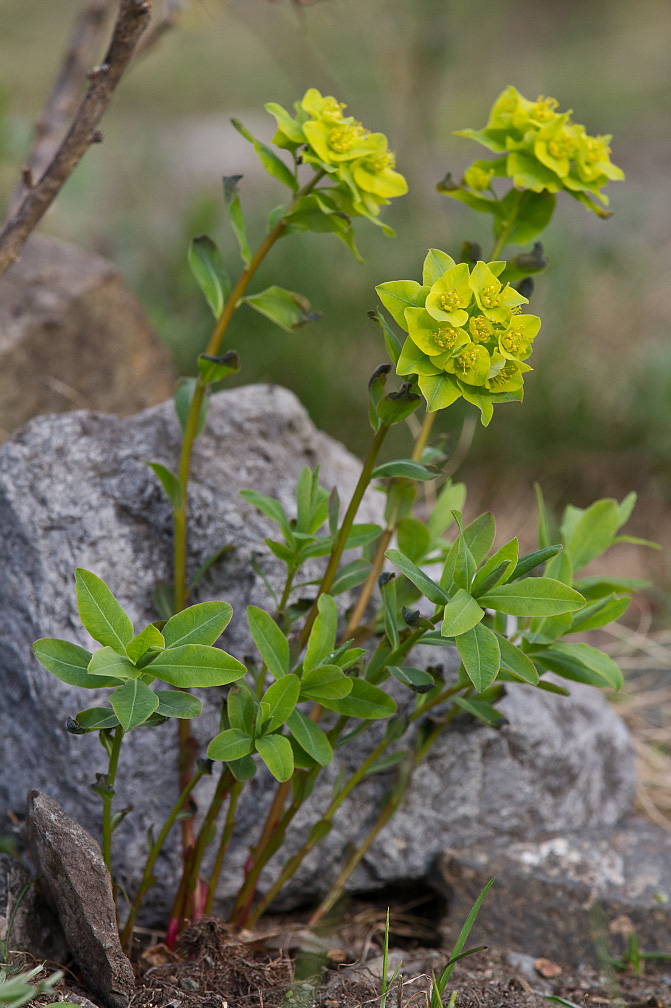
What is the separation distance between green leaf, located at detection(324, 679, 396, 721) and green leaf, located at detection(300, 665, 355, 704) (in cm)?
2

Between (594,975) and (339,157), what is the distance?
135 centimetres

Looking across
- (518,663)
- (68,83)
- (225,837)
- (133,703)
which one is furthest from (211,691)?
(68,83)

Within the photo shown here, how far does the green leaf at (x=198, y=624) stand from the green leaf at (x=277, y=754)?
0.50 feet

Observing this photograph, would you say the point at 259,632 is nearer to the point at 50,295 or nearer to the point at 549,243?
the point at 50,295

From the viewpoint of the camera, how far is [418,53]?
16.4 feet

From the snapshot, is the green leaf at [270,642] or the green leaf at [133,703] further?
the green leaf at [270,642]

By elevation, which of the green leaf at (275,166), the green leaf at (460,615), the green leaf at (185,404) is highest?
the green leaf at (275,166)

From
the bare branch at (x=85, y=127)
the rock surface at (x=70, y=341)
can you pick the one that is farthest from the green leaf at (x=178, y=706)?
the rock surface at (x=70, y=341)

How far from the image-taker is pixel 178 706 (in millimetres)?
938

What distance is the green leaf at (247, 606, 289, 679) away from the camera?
3.42 feet

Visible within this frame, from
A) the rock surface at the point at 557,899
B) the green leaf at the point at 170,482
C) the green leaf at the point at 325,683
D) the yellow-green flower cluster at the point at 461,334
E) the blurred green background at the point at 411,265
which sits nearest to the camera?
the yellow-green flower cluster at the point at 461,334

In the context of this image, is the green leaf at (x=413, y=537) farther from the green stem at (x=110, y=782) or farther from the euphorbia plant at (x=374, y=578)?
the green stem at (x=110, y=782)

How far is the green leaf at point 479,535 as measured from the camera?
1023 mm

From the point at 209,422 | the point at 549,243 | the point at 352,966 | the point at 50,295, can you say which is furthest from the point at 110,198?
the point at 352,966
